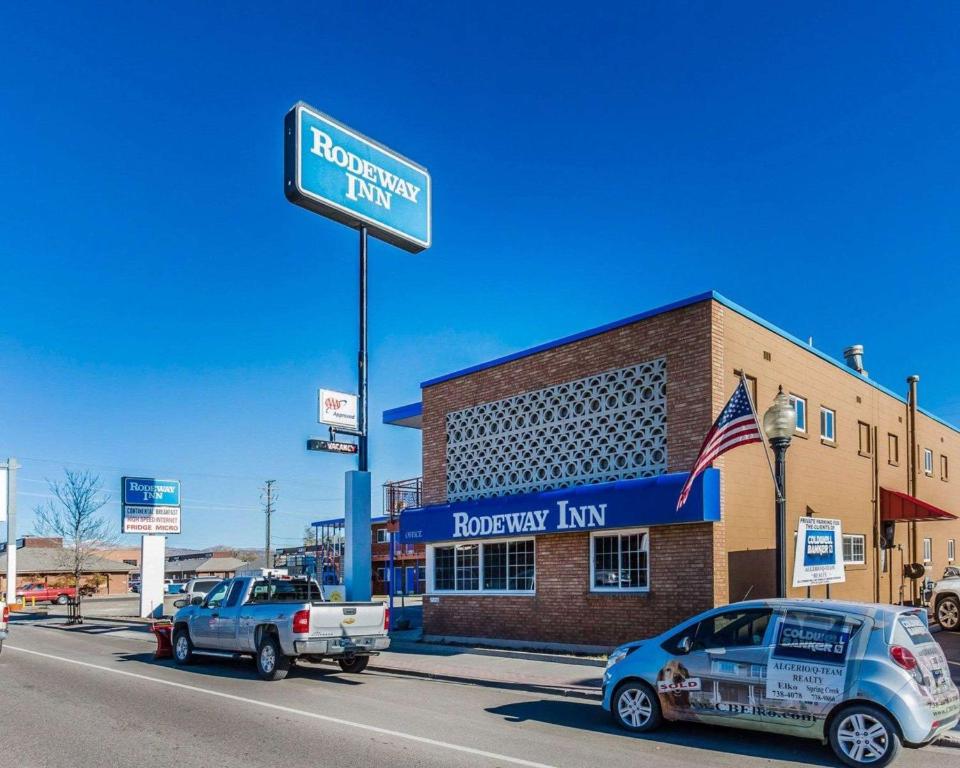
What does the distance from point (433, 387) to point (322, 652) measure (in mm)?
9358

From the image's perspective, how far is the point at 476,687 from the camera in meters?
14.0

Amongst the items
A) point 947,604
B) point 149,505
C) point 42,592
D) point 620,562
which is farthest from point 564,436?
point 42,592

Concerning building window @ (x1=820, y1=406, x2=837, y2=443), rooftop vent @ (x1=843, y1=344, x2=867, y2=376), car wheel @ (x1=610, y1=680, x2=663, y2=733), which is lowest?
car wheel @ (x1=610, y1=680, x2=663, y2=733)

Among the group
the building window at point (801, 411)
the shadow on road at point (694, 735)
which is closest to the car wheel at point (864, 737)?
the shadow on road at point (694, 735)

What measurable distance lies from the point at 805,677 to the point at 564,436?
10330mm

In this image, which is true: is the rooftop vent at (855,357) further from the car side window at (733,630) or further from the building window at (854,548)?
the car side window at (733,630)

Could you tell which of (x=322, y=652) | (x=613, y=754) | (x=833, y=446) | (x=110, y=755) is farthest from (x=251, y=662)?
(x=833, y=446)

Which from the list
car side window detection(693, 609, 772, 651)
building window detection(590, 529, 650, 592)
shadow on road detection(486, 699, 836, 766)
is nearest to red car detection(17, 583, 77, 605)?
building window detection(590, 529, 650, 592)

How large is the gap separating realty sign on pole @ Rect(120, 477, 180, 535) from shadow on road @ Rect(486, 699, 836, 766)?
26558mm

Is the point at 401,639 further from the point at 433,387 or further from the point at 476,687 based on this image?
the point at 476,687

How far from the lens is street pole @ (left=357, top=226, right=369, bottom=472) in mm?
20031

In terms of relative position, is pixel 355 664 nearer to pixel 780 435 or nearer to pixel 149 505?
pixel 780 435

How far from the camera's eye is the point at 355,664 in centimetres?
1580

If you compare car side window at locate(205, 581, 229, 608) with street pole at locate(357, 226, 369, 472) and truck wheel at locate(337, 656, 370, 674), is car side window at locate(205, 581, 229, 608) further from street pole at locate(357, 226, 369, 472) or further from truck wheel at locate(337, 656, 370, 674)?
street pole at locate(357, 226, 369, 472)
